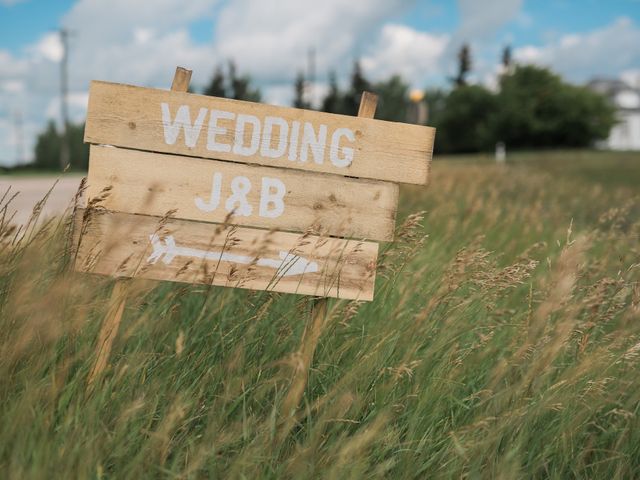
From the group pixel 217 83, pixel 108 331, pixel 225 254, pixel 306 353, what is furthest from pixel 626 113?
pixel 108 331

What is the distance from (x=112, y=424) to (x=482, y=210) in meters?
5.61

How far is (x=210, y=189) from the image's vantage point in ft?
10.3

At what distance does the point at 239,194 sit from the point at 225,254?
0.26 meters

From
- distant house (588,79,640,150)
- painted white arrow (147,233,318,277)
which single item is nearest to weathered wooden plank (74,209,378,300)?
painted white arrow (147,233,318,277)

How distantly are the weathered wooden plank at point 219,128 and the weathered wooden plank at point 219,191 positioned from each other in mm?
45

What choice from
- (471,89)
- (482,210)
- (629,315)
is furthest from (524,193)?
(471,89)

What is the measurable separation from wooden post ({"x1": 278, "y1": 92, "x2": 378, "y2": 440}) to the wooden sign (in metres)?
0.09

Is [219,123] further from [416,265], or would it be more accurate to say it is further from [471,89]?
[471,89]

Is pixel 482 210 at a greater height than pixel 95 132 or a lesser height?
→ lesser

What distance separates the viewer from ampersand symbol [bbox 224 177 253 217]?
3.13 meters

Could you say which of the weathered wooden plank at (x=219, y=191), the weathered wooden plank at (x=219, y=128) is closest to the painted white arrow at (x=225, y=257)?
the weathered wooden plank at (x=219, y=191)

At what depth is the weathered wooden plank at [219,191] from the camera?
310 centimetres

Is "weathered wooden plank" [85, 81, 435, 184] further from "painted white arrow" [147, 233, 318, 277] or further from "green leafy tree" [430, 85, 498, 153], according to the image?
"green leafy tree" [430, 85, 498, 153]

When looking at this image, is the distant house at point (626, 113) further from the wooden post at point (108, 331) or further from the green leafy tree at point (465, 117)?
the wooden post at point (108, 331)
